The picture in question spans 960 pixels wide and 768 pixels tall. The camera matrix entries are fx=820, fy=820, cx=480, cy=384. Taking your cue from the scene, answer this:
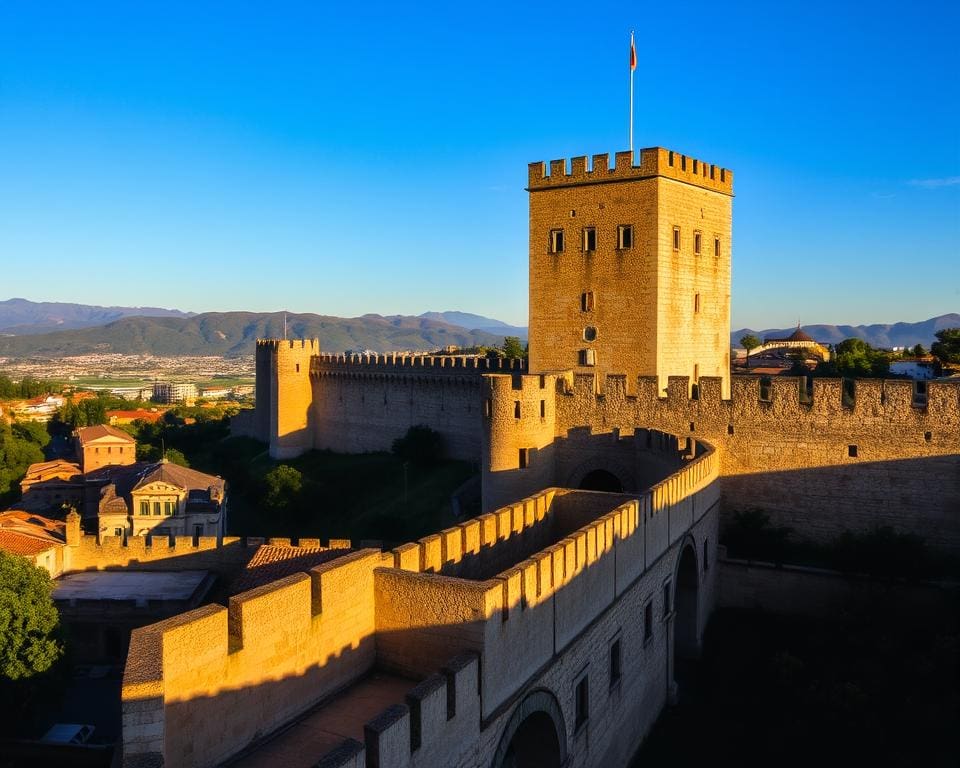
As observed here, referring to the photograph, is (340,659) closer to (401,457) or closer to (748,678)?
(748,678)

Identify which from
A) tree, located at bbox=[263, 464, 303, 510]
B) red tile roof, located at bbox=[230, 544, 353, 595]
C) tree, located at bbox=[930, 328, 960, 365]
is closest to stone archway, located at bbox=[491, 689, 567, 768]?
red tile roof, located at bbox=[230, 544, 353, 595]

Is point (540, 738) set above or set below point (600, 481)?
below

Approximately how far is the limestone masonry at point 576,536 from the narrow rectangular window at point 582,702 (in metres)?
0.05

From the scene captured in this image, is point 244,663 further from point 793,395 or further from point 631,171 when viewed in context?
point 631,171

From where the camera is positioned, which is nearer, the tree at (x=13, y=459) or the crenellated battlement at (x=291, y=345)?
the crenellated battlement at (x=291, y=345)

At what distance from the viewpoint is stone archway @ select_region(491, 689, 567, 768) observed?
12304 millimetres

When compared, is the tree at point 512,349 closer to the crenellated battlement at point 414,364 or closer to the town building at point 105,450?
the crenellated battlement at point 414,364

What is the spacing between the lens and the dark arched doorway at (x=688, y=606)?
20.6 m

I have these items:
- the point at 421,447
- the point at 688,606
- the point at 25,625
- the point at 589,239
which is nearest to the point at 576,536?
the point at 688,606

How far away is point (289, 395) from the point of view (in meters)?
55.2

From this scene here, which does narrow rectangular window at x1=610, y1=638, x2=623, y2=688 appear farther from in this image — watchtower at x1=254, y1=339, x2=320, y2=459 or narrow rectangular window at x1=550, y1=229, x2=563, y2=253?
watchtower at x1=254, y1=339, x2=320, y2=459

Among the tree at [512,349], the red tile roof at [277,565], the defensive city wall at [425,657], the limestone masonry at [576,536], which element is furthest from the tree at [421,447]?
the defensive city wall at [425,657]

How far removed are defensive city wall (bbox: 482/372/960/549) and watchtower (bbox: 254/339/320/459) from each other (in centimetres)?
3157

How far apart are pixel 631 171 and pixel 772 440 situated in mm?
10156
